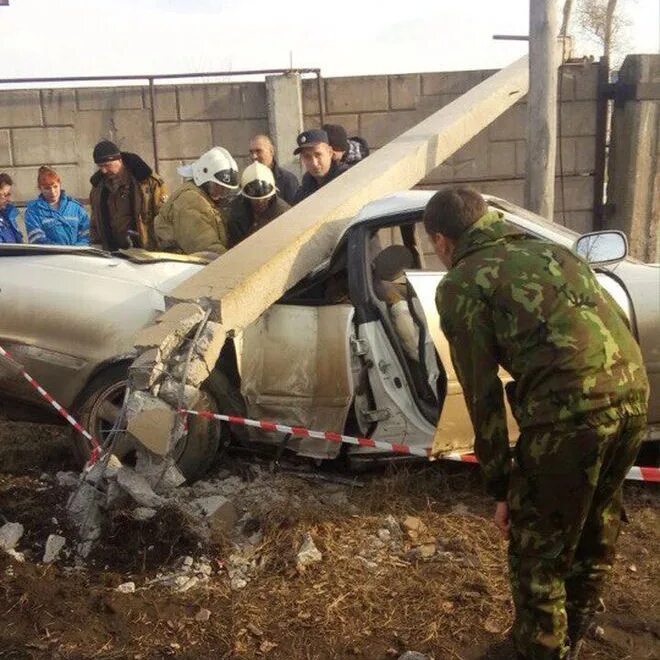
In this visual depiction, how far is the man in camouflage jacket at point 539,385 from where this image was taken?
7.65 ft

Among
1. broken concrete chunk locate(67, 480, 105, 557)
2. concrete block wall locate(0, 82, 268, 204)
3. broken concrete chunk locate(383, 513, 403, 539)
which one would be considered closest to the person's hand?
broken concrete chunk locate(383, 513, 403, 539)

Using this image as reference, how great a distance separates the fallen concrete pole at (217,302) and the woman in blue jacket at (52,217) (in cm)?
245

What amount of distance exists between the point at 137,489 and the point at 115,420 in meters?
0.60

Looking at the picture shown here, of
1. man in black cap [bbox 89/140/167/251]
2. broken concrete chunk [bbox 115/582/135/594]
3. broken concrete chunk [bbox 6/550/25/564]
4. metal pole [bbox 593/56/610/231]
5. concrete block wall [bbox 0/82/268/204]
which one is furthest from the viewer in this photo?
metal pole [bbox 593/56/610/231]

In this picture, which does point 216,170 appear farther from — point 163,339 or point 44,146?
point 44,146

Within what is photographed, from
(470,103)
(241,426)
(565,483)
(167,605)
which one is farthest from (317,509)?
(470,103)

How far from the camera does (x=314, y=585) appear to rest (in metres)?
3.45

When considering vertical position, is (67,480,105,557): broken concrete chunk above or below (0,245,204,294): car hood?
below

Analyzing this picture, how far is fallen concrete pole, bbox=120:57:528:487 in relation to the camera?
3.83 m

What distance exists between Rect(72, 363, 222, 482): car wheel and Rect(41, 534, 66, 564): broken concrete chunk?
1.77 ft

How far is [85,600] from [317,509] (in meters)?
1.22

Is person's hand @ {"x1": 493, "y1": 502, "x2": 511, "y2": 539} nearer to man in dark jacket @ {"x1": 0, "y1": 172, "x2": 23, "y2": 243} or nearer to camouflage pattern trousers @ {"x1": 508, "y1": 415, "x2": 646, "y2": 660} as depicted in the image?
camouflage pattern trousers @ {"x1": 508, "y1": 415, "x2": 646, "y2": 660}

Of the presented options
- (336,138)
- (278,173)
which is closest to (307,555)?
(336,138)

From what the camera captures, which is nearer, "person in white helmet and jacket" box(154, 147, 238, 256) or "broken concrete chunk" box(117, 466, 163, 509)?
"broken concrete chunk" box(117, 466, 163, 509)
